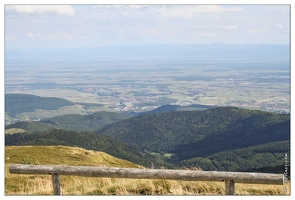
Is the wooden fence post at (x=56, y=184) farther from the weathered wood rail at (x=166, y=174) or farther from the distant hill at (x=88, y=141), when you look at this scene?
the distant hill at (x=88, y=141)

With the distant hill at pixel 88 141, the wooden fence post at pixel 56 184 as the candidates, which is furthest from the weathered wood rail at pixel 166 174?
the distant hill at pixel 88 141

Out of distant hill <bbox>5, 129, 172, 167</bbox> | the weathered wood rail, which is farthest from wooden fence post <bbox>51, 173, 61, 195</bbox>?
distant hill <bbox>5, 129, 172, 167</bbox>

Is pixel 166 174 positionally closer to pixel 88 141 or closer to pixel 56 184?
pixel 56 184

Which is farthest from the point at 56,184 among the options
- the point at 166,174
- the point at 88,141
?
the point at 88,141

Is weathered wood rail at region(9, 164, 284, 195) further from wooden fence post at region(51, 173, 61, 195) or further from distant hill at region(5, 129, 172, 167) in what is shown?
distant hill at region(5, 129, 172, 167)

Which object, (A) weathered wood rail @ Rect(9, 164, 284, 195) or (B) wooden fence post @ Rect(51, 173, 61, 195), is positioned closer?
(A) weathered wood rail @ Rect(9, 164, 284, 195)

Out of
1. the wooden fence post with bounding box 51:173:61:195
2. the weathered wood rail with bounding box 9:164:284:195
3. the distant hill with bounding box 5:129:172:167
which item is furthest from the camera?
the distant hill with bounding box 5:129:172:167
